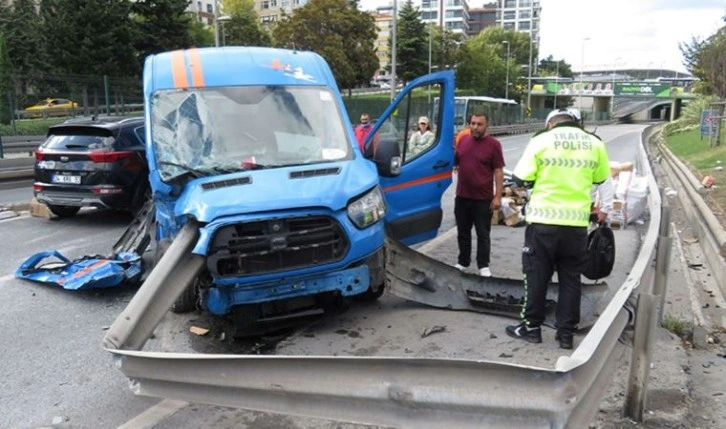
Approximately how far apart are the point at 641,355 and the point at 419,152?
351 cm

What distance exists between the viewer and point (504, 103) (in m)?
48.3

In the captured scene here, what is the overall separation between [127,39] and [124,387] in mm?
38221

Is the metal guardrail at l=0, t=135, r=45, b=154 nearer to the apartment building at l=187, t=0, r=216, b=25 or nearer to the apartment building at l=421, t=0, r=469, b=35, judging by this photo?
the apartment building at l=187, t=0, r=216, b=25

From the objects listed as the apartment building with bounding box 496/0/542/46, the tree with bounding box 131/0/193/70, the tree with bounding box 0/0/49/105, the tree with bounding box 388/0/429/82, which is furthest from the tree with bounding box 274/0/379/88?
the apartment building with bounding box 496/0/542/46

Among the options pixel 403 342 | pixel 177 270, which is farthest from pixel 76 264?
pixel 403 342

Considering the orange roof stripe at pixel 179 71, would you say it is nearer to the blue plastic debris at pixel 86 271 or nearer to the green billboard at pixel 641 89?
the blue plastic debris at pixel 86 271

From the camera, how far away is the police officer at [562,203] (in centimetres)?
431

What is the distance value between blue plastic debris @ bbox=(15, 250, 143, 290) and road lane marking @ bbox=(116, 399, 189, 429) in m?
2.65

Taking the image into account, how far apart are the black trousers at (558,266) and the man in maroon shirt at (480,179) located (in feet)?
5.97

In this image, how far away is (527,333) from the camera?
4.70 m

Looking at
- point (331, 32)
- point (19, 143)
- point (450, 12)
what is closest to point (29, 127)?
point (19, 143)

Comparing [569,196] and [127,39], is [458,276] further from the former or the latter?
[127,39]

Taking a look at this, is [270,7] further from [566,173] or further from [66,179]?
[566,173]

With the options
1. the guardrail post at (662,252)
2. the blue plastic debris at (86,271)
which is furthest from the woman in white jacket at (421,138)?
the blue plastic debris at (86,271)
